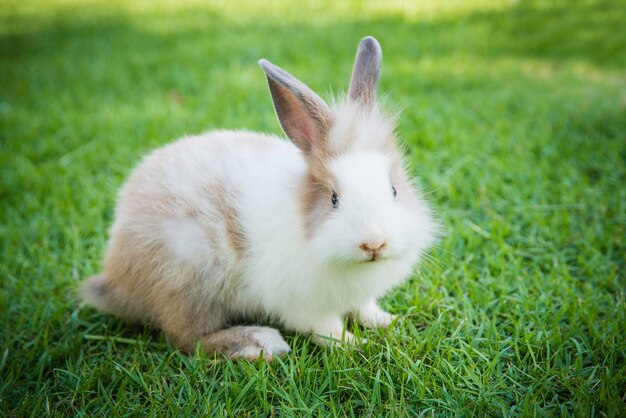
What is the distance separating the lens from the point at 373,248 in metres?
2.12

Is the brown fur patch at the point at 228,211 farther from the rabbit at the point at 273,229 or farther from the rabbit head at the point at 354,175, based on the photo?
the rabbit head at the point at 354,175

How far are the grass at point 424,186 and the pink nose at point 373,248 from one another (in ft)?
1.64

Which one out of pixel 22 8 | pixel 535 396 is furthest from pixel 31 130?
pixel 22 8

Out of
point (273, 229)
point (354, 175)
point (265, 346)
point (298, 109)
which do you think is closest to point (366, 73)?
point (298, 109)

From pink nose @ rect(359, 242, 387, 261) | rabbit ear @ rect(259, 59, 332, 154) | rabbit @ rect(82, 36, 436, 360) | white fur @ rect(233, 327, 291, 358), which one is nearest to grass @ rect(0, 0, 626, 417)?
white fur @ rect(233, 327, 291, 358)

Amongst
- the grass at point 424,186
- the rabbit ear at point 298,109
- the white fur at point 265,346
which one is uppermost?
the rabbit ear at point 298,109

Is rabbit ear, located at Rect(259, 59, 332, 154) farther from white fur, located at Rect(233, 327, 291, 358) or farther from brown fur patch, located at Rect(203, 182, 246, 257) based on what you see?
white fur, located at Rect(233, 327, 291, 358)

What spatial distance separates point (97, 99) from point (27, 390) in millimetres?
3587

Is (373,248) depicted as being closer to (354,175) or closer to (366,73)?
(354,175)

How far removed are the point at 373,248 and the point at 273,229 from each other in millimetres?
533

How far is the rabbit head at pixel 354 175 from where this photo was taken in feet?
7.07

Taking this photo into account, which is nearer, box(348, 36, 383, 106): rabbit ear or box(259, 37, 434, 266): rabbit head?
box(259, 37, 434, 266): rabbit head

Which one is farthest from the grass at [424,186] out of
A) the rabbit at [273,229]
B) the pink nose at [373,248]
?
the pink nose at [373,248]

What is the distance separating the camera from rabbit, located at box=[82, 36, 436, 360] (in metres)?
2.29
